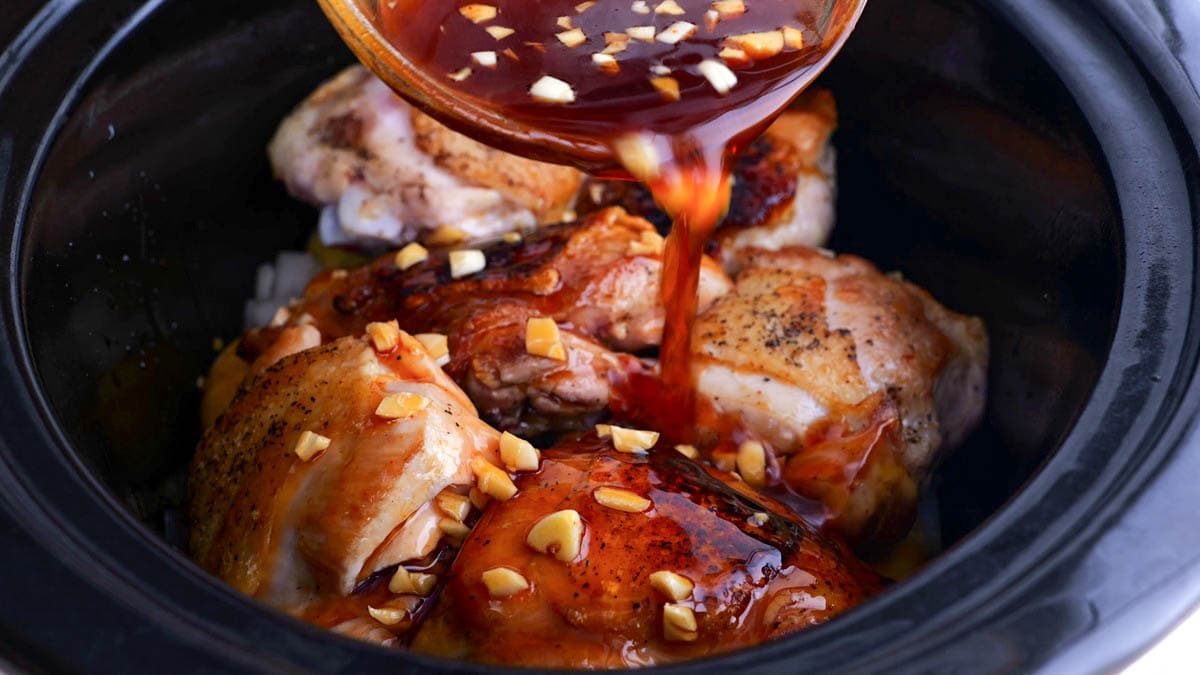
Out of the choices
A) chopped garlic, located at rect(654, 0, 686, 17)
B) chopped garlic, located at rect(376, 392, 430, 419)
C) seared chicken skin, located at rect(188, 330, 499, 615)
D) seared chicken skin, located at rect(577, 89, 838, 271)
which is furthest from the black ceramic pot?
chopped garlic, located at rect(654, 0, 686, 17)

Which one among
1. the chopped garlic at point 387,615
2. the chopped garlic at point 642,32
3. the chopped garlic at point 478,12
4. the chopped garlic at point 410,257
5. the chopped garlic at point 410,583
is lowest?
the chopped garlic at point 387,615

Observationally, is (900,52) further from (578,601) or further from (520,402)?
(578,601)

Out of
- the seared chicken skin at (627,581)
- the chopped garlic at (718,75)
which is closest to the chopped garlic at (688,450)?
the seared chicken skin at (627,581)

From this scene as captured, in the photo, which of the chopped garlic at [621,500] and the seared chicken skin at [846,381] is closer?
the chopped garlic at [621,500]

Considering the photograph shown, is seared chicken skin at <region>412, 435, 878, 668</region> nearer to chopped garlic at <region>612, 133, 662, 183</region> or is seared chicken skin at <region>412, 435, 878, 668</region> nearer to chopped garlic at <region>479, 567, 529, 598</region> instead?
chopped garlic at <region>479, 567, 529, 598</region>

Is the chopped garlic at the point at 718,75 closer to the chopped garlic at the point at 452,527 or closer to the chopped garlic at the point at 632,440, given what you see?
the chopped garlic at the point at 632,440

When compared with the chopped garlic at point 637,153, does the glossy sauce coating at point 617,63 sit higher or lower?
higher
